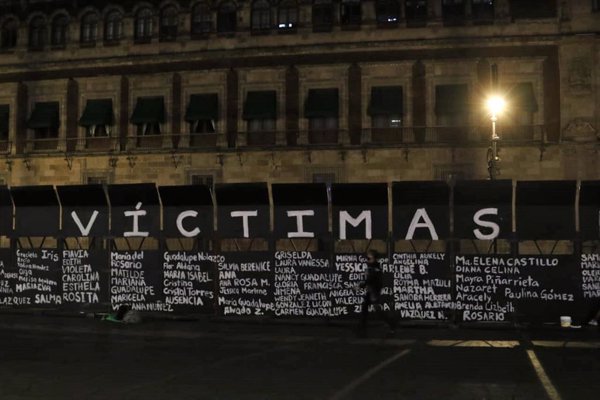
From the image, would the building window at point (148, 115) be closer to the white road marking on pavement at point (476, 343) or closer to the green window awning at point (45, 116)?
the green window awning at point (45, 116)

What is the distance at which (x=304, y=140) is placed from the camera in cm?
3019

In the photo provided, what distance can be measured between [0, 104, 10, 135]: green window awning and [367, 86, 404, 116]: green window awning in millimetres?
21132

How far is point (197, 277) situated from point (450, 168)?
18.5 metres

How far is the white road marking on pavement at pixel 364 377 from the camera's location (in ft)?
22.7

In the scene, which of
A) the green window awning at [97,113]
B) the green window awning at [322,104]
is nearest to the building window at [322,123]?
the green window awning at [322,104]

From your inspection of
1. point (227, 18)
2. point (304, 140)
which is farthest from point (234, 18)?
point (304, 140)

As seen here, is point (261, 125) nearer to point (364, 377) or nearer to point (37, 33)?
point (37, 33)

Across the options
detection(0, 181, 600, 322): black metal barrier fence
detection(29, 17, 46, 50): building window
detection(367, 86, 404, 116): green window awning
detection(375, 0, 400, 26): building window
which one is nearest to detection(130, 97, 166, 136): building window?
detection(29, 17, 46, 50): building window

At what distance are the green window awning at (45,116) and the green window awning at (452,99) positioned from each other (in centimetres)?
2117

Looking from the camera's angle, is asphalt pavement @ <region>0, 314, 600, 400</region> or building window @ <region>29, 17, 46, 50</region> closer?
asphalt pavement @ <region>0, 314, 600, 400</region>

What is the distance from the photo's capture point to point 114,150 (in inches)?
1255

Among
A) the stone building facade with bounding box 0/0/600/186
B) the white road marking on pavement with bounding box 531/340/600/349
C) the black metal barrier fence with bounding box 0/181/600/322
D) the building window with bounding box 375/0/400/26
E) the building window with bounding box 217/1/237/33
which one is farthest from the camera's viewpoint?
the building window with bounding box 217/1/237/33

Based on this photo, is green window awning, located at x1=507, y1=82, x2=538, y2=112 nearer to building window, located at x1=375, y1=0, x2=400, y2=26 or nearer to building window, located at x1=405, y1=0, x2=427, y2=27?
building window, located at x1=405, y1=0, x2=427, y2=27

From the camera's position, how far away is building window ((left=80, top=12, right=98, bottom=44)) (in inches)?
1297
